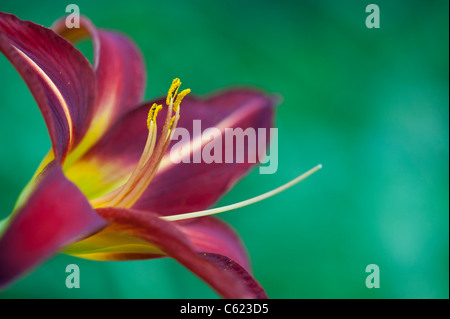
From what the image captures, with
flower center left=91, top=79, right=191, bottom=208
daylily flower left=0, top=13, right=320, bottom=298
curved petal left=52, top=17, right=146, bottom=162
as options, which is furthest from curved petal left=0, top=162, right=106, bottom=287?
curved petal left=52, top=17, right=146, bottom=162

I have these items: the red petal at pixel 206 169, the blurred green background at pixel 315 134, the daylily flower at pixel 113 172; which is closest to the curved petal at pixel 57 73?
the daylily flower at pixel 113 172

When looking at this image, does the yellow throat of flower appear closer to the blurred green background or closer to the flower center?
the flower center

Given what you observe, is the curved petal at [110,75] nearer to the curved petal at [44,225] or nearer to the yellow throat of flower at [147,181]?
the yellow throat of flower at [147,181]

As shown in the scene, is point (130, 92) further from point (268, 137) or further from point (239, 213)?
point (239, 213)

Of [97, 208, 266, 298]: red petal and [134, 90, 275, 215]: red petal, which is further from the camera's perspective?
[134, 90, 275, 215]: red petal

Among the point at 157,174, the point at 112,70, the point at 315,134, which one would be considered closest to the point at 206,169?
the point at 157,174

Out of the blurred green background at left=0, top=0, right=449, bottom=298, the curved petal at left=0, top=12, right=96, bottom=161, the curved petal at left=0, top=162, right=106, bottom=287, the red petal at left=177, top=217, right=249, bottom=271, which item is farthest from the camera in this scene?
the blurred green background at left=0, top=0, right=449, bottom=298
